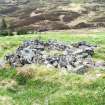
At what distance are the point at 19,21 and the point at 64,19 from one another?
54.9ft

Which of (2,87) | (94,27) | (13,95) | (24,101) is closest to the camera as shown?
(24,101)

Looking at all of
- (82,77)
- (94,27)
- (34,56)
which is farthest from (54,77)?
(94,27)

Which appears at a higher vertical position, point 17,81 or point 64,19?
point 17,81

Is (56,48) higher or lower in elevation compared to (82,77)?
lower

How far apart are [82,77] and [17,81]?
5416 millimetres

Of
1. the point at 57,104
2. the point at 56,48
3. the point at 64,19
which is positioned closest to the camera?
the point at 57,104

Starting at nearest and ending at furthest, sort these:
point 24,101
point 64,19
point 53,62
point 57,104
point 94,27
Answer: point 57,104, point 24,101, point 53,62, point 94,27, point 64,19

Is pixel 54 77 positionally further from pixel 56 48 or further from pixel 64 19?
pixel 64 19

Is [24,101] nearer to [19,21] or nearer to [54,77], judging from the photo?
[54,77]

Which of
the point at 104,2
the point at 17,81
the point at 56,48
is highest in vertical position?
the point at 17,81

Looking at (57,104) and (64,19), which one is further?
(64,19)

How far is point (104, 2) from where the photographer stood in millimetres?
184875

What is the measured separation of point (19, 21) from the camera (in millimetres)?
130750

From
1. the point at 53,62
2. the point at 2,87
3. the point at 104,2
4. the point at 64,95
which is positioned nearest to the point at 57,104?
the point at 64,95
